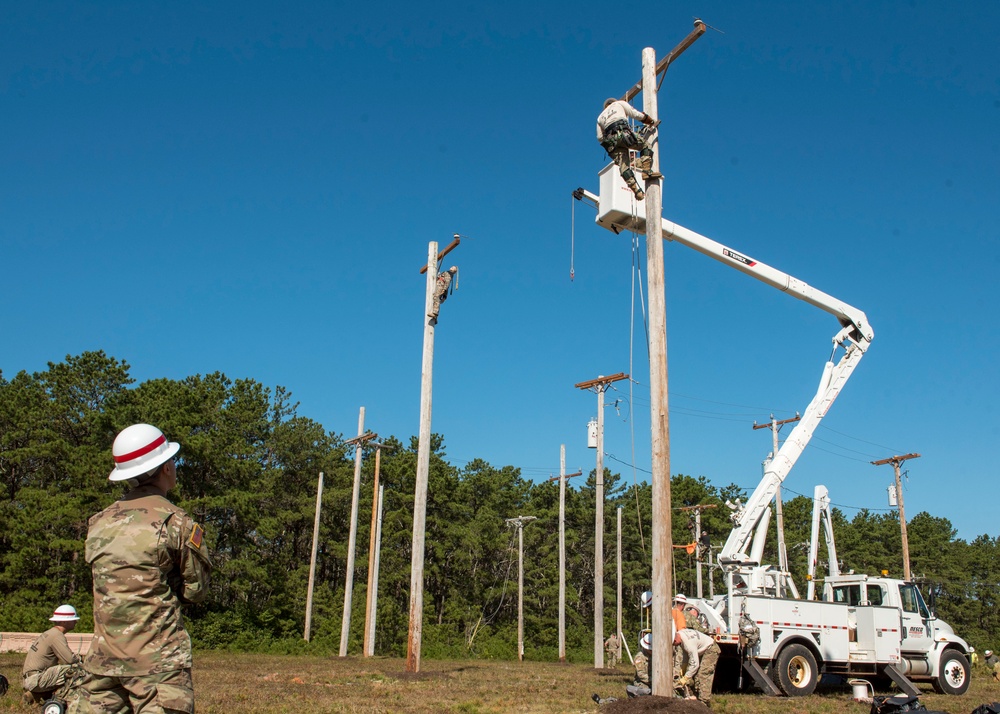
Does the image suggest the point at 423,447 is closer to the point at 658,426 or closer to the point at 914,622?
the point at 658,426

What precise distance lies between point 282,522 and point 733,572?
4030 cm

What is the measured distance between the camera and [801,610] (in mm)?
16062

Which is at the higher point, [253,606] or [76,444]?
[76,444]

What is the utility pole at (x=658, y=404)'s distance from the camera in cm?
1018

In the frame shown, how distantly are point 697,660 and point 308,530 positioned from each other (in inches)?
→ 1857

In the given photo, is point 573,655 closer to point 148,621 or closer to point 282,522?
point 282,522

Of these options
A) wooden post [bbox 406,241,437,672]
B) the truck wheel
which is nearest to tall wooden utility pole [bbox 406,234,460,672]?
wooden post [bbox 406,241,437,672]

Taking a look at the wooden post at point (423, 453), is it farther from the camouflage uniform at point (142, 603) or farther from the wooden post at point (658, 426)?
the camouflage uniform at point (142, 603)

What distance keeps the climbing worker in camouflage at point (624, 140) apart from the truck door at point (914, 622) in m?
12.0

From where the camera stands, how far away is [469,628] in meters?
55.0

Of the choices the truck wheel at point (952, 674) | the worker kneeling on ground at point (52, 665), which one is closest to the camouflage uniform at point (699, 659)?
the worker kneeling on ground at point (52, 665)

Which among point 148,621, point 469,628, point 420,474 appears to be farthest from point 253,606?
point 148,621

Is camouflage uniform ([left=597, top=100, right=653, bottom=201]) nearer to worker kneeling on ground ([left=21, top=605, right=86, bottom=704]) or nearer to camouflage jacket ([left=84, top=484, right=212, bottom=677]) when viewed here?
worker kneeling on ground ([left=21, top=605, right=86, bottom=704])

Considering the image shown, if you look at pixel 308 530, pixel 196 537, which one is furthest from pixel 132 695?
pixel 308 530
